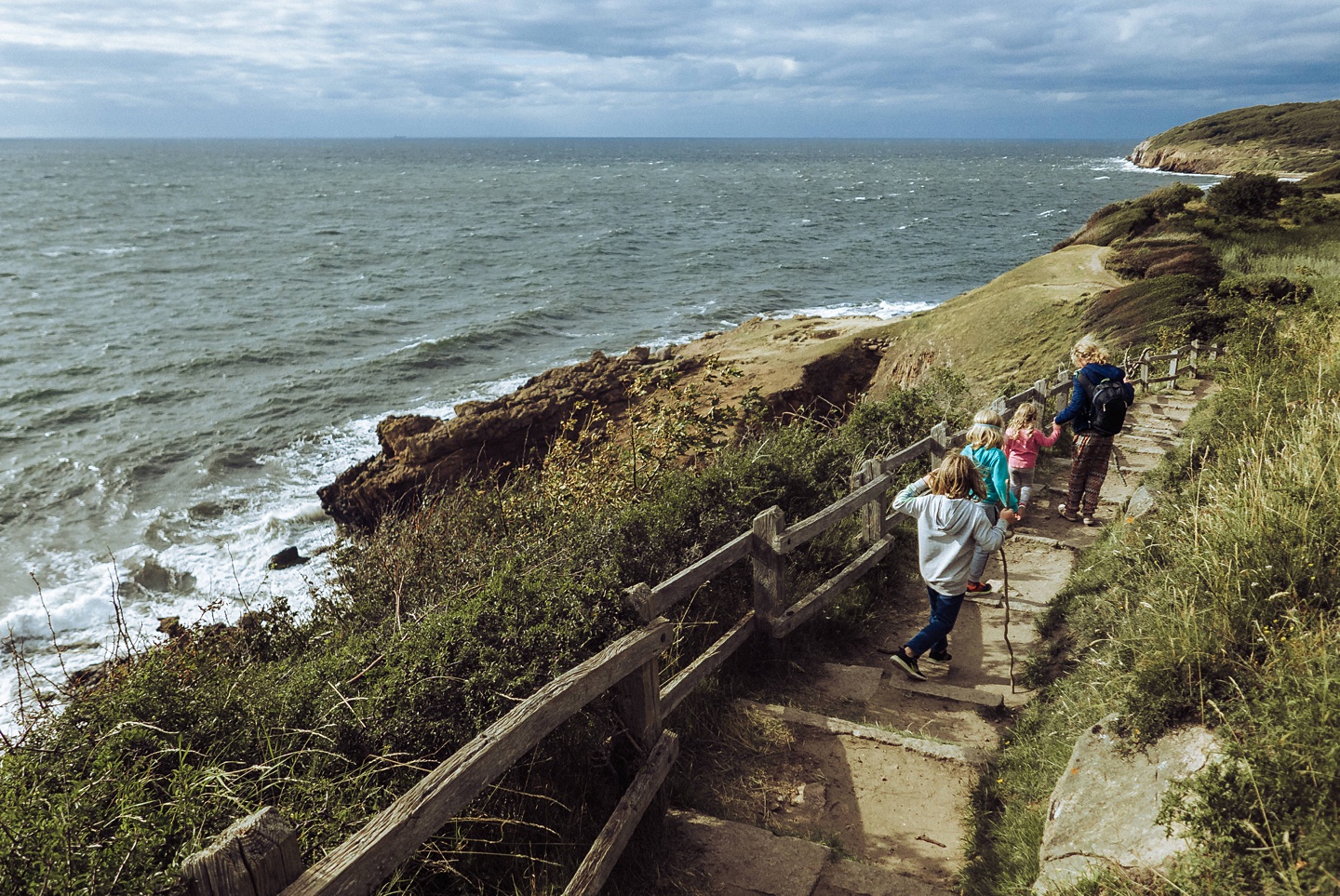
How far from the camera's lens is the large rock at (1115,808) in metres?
3.32

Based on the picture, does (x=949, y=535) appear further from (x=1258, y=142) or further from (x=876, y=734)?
(x=1258, y=142)

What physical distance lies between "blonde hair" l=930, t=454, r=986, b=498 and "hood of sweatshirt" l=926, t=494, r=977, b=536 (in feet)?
0.17

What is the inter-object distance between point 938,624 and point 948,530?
0.77 m

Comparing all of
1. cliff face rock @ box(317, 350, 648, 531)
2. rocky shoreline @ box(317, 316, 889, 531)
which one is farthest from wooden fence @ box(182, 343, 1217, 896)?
cliff face rock @ box(317, 350, 648, 531)

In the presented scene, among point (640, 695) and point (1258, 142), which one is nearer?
point (640, 695)

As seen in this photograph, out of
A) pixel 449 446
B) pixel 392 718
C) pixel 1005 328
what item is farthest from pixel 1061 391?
pixel 449 446

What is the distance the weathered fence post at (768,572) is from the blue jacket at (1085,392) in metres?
3.76

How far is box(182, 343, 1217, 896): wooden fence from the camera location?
7.46ft

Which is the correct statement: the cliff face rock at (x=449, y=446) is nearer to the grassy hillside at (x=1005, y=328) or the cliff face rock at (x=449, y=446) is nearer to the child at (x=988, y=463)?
the grassy hillside at (x=1005, y=328)

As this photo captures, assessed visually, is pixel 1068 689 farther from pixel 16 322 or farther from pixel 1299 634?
pixel 16 322

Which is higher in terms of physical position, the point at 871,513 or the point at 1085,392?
the point at 1085,392

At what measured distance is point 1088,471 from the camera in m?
8.63

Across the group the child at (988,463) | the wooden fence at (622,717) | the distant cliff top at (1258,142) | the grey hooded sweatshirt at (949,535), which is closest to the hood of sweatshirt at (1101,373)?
the child at (988,463)

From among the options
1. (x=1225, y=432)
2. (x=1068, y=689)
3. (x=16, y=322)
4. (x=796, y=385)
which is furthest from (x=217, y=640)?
(x=16, y=322)
